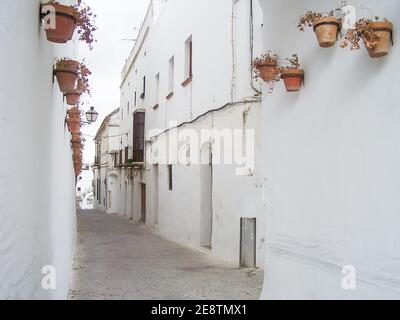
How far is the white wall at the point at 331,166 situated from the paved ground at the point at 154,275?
1.82m

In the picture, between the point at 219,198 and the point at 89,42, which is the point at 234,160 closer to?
the point at 219,198

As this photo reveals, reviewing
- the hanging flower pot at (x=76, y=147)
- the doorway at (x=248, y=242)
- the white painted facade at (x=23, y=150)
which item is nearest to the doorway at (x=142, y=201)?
the hanging flower pot at (x=76, y=147)

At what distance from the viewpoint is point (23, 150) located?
238 cm

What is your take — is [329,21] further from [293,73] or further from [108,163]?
[108,163]

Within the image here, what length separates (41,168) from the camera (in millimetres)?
3197

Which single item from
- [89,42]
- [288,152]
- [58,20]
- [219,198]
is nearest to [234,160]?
[219,198]

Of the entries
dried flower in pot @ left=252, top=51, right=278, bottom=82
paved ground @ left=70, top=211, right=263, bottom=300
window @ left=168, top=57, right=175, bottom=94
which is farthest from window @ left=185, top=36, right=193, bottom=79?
dried flower in pot @ left=252, top=51, right=278, bottom=82

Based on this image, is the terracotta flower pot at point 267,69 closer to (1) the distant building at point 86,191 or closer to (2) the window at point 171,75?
(2) the window at point 171,75

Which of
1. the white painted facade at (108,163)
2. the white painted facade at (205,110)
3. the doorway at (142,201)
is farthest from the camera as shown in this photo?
the white painted facade at (108,163)

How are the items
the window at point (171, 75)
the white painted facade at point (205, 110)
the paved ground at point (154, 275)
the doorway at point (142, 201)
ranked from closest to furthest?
the paved ground at point (154, 275) < the white painted facade at point (205, 110) < the window at point (171, 75) < the doorway at point (142, 201)

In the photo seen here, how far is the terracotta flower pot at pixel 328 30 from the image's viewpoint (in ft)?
11.4

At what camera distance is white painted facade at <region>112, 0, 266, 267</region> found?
8.19 m

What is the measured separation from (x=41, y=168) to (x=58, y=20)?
104 centimetres

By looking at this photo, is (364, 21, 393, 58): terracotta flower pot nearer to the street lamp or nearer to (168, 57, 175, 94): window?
the street lamp
